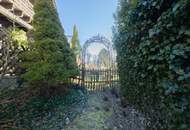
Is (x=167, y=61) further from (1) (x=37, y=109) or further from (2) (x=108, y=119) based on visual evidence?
(1) (x=37, y=109)

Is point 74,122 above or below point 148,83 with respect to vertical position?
below

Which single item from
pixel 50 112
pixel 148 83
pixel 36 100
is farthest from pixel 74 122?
pixel 148 83

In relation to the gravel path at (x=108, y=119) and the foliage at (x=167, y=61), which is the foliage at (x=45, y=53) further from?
the foliage at (x=167, y=61)

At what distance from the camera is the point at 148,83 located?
3248 mm

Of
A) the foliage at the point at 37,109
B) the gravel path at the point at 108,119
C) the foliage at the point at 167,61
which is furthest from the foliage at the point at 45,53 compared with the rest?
the foliage at the point at 167,61

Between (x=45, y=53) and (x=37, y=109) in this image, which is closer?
(x=37, y=109)

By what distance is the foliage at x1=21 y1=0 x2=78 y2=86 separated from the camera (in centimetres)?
583

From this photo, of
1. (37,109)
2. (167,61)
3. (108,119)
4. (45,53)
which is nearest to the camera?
(167,61)

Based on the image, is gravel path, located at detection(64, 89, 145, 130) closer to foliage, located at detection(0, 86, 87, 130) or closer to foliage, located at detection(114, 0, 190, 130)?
foliage, located at detection(0, 86, 87, 130)

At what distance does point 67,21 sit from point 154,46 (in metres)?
23.0

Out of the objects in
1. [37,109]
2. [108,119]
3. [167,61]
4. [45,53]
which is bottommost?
[108,119]

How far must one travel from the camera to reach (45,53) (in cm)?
611

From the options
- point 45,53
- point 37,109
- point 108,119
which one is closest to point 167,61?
point 108,119

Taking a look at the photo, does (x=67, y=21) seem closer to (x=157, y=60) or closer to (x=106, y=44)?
(x=106, y=44)
